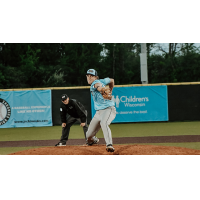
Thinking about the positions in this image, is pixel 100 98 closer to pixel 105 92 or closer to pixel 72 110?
pixel 105 92

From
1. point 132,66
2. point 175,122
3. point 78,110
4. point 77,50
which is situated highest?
point 77,50

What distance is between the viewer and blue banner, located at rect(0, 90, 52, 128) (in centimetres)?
1298

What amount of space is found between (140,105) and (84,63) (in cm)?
2529

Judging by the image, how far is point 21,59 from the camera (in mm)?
35469

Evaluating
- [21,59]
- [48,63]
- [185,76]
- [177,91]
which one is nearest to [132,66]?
[185,76]

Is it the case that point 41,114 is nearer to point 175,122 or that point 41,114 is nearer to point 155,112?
point 155,112

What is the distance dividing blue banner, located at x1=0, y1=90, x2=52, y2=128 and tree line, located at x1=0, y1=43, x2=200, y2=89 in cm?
1990

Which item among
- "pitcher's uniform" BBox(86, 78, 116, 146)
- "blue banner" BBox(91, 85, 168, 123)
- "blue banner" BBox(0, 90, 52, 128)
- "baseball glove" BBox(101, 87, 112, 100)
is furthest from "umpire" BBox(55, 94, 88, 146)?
"blue banner" BBox(0, 90, 52, 128)

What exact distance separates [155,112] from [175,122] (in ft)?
3.65

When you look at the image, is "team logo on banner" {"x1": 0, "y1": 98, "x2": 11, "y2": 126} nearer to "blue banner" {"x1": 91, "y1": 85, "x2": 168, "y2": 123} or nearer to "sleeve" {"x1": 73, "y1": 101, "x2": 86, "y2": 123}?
"blue banner" {"x1": 91, "y1": 85, "x2": 168, "y2": 123}

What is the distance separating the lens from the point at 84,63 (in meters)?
37.3

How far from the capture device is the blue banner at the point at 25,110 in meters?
13.0

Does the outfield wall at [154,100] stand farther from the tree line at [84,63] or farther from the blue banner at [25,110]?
A: the tree line at [84,63]

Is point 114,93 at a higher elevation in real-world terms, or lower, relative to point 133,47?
lower
